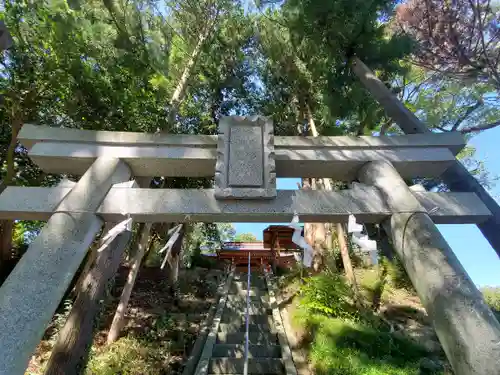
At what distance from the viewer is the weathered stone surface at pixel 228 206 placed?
3.12 meters

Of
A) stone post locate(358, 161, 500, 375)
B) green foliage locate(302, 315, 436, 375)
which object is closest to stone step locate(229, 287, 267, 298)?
green foliage locate(302, 315, 436, 375)

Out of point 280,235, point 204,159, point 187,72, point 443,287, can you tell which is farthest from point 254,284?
point 443,287

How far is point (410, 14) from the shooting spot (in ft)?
25.4

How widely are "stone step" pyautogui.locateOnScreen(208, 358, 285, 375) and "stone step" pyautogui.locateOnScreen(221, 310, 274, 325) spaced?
1.69 metres

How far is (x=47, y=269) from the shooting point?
263 cm

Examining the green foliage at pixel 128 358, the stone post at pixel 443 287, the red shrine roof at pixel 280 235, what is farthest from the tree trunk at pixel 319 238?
the stone post at pixel 443 287

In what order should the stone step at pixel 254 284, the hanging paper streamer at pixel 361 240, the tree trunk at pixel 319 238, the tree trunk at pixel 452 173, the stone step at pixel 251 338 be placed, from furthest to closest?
1. the stone step at pixel 254 284
2. the tree trunk at pixel 319 238
3. the stone step at pixel 251 338
4. the tree trunk at pixel 452 173
5. the hanging paper streamer at pixel 361 240

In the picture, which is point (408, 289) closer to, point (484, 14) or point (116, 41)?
point (484, 14)

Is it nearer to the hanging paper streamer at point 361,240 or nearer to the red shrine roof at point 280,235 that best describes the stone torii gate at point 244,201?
the hanging paper streamer at point 361,240

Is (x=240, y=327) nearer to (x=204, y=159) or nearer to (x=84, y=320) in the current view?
(x=84, y=320)

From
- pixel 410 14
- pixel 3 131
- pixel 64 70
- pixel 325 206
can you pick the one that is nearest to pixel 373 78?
pixel 325 206

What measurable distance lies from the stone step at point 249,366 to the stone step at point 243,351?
0.99ft

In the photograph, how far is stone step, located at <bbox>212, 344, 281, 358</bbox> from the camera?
5.58 meters

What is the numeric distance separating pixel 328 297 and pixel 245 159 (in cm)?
447
